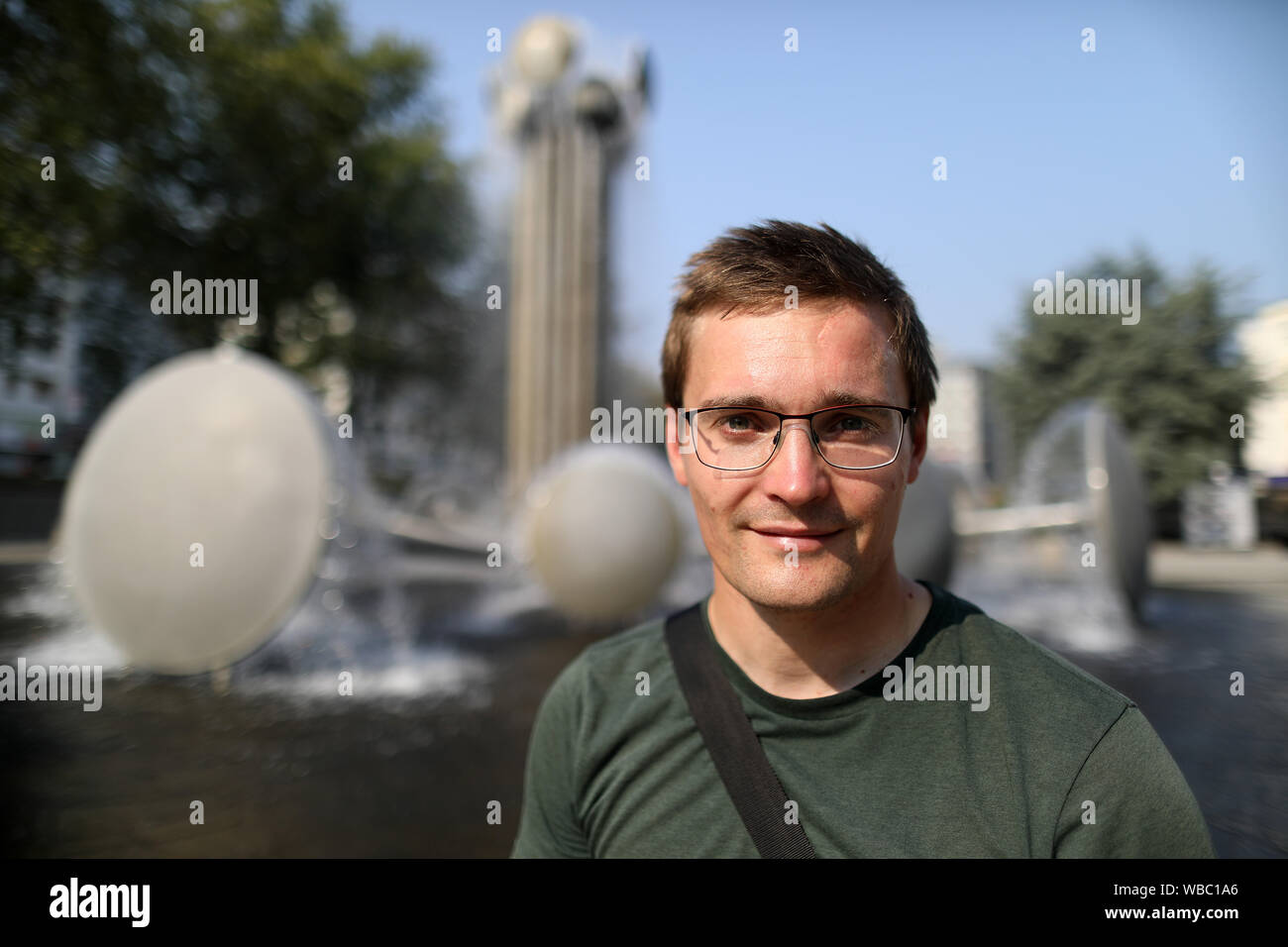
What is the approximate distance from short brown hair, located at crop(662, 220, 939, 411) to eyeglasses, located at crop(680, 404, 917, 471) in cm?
11

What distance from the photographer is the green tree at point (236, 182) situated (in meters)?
12.1

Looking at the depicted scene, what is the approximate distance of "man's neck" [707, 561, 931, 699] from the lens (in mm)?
1313

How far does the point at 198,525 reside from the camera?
191 inches

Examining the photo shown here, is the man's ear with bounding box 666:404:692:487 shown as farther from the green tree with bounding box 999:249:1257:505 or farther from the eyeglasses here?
the green tree with bounding box 999:249:1257:505

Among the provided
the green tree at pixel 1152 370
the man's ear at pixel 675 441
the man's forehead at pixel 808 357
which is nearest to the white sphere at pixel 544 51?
the green tree at pixel 1152 370

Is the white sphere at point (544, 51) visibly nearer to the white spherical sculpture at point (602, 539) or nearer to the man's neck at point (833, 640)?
the white spherical sculpture at point (602, 539)

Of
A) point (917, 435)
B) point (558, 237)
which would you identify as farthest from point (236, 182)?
point (917, 435)

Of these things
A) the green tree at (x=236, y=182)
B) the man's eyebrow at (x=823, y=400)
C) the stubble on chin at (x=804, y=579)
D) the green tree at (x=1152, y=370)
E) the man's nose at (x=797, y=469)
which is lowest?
the stubble on chin at (x=804, y=579)

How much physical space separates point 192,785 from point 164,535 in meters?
1.56

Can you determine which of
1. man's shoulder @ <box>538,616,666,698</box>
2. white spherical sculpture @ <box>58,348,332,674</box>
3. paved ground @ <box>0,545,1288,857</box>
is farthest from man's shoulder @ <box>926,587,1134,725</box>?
white spherical sculpture @ <box>58,348,332,674</box>

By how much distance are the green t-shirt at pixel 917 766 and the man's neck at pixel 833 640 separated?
3 centimetres

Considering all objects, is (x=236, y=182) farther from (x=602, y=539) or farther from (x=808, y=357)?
(x=808, y=357)

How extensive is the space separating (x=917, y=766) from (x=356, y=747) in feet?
13.2

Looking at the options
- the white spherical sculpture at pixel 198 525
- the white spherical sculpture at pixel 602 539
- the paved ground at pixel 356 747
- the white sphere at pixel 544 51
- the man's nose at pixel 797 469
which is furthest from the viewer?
the white sphere at pixel 544 51
